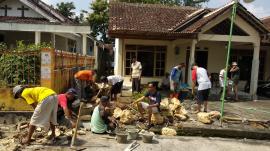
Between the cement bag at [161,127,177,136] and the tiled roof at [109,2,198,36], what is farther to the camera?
the tiled roof at [109,2,198,36]

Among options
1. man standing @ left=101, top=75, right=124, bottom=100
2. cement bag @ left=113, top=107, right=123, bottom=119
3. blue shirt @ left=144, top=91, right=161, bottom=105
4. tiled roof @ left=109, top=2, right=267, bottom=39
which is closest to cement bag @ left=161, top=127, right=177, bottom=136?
blue shirt @ left=144, top=91, right=161, bottom=105

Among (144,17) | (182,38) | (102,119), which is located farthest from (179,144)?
(144,17)

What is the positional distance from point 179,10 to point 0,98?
42.0 feet

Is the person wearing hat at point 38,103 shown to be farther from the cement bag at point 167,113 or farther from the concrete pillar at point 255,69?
the concrete pillar at point 255,69

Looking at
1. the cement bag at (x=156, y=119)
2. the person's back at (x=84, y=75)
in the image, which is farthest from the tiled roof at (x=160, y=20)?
the cement bag at (x=156, y=119)

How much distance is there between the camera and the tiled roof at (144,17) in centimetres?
1499

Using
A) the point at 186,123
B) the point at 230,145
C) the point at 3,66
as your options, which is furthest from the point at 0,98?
the point at 230,145

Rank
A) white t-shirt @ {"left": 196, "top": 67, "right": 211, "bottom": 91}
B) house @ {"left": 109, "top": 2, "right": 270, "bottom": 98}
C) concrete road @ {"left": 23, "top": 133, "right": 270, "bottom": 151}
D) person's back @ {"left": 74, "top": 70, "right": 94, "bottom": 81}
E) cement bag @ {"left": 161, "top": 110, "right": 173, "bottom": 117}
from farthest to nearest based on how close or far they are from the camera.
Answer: house @ {"left": 109, "top": 2, "right": 270, "bottom": 98} < person's back @ {"left": 74, "top": 70, "right": 94, "bottom": 81} < white t-shirt @ {"left": 196, "top": 67, "right": 211, "bottom": 91} < cement bag @ {"left": 161, "top": 110, "right": 173, "bottom": 117} < concrete road @ {"left": 23, "top": 133, "right": 270, "bottom": 151}

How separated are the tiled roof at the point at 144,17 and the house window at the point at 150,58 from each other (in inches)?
55.8

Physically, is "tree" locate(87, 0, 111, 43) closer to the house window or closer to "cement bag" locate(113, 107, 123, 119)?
the house window

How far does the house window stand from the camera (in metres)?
16.7

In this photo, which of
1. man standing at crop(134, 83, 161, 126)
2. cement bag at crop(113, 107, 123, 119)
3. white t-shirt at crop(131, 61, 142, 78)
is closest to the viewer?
man standing at crop(134, 83, 161, 126)

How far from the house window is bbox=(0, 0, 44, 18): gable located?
5.36 m

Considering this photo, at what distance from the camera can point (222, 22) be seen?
594 inches
